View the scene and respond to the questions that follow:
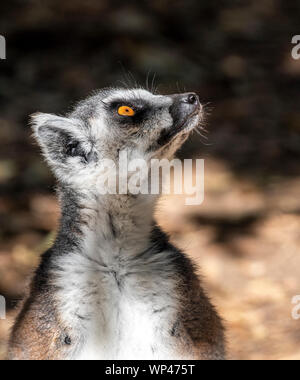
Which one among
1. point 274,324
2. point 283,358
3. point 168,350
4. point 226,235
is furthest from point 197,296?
point 226,235

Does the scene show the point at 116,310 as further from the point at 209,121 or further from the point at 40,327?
the point at 209,121

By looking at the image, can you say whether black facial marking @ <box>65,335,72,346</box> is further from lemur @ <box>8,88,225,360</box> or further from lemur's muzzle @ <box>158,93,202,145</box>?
lemur's muzzle @ <box>158,93,202,145</box>

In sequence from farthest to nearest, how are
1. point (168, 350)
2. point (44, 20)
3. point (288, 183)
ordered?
point (44, 20), point (288, 183), point (168, 350)

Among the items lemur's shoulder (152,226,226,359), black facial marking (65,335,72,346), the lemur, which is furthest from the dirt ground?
black facial marking (65,335,72,346)

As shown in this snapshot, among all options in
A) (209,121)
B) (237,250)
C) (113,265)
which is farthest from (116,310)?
(209,121)

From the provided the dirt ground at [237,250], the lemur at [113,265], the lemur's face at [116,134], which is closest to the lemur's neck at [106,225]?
the lemur at [113,265]

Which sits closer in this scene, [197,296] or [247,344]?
[197,296]

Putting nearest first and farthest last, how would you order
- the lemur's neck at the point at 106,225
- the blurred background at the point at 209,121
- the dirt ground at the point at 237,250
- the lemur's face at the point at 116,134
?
1. the lemur's neck at the point at 106,225
2. the lemur's face at the point at 116,134
3. the dirt ground at the point at 237,250
4. the blurred background at the point at 209,121

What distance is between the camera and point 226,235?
6.29m

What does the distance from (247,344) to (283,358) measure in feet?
1.26

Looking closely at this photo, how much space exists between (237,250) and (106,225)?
255cm

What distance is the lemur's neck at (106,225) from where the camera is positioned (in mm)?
3787

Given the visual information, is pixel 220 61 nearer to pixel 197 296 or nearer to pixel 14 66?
pixel 14 66

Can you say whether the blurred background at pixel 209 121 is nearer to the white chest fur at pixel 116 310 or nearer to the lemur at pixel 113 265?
the lemur at pixel 113 265
